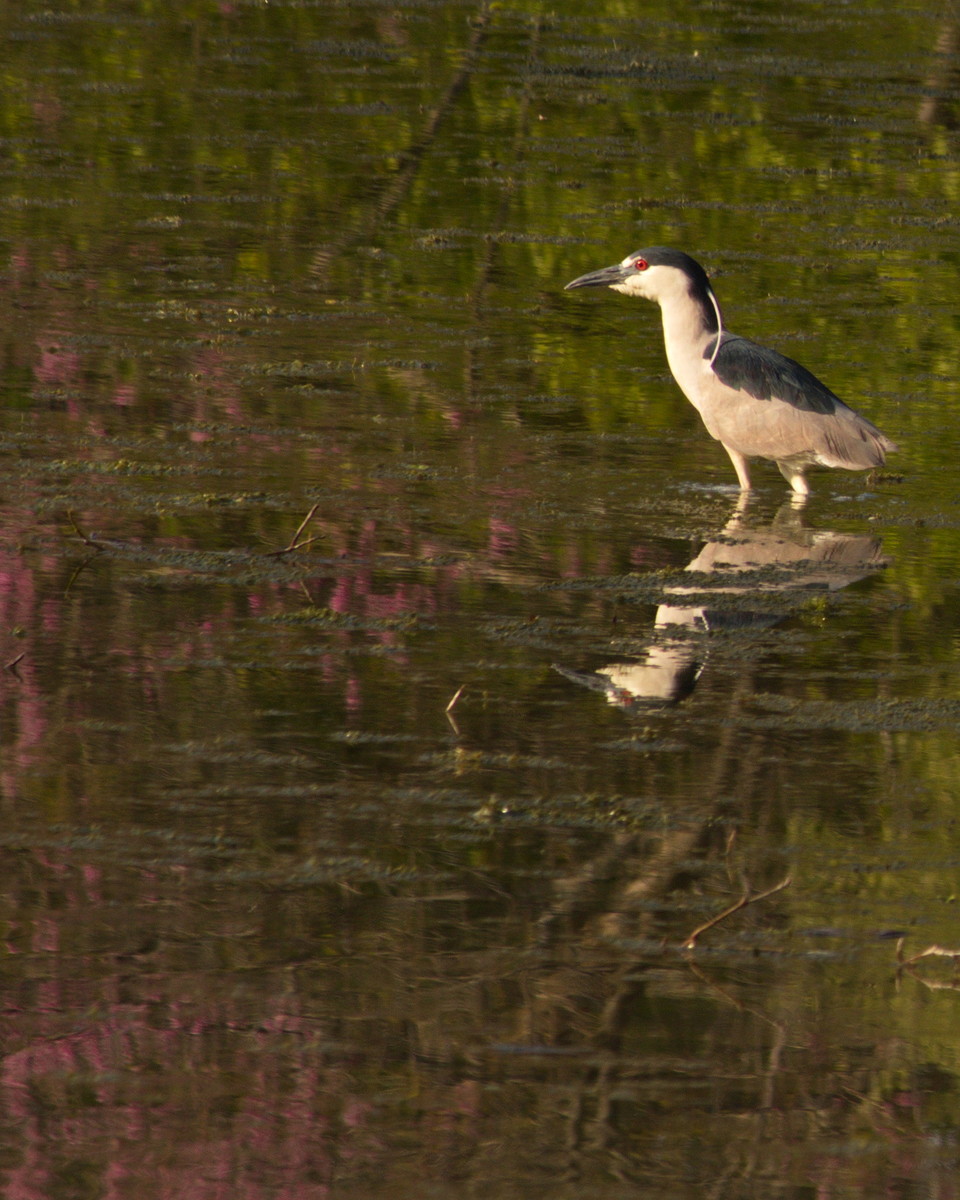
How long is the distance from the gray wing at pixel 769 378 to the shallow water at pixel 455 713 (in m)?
0.50

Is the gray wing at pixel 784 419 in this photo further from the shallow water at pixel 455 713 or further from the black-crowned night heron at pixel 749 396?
the shallow water at pixel 455 713

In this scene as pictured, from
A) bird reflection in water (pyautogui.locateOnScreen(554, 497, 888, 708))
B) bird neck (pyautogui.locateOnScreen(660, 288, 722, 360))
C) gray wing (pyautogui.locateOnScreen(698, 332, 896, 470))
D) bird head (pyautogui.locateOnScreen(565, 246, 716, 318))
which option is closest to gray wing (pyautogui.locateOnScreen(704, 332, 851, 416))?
gray wing (pyautogui.locateOnScreen(698, 332, 896, 470))

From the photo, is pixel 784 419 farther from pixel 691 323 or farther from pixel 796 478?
pixel 691 323

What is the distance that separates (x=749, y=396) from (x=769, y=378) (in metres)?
0.14

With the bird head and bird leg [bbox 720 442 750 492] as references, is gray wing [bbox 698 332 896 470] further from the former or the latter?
the bird head

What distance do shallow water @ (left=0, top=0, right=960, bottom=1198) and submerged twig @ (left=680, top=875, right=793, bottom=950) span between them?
0.02 m

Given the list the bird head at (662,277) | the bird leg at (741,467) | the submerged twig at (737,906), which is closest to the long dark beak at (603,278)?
the bird head at (662,277)

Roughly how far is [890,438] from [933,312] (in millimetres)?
3133

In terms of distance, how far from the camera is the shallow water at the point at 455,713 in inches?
193

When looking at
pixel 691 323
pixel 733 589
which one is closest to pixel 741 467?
pixel 691 323

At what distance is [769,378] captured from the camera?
10172 millimetres

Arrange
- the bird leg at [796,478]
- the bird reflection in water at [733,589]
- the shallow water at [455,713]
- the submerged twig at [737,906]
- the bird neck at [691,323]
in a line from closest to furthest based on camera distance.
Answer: the shallow water at [455,713] → the submerged twig at [737,906] → the bird reflection in water at [733,589] → the bird leg at [796,478] → the bird neck at [691,323]

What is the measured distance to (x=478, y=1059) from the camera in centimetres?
505

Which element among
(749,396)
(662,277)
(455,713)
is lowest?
(455,713)
